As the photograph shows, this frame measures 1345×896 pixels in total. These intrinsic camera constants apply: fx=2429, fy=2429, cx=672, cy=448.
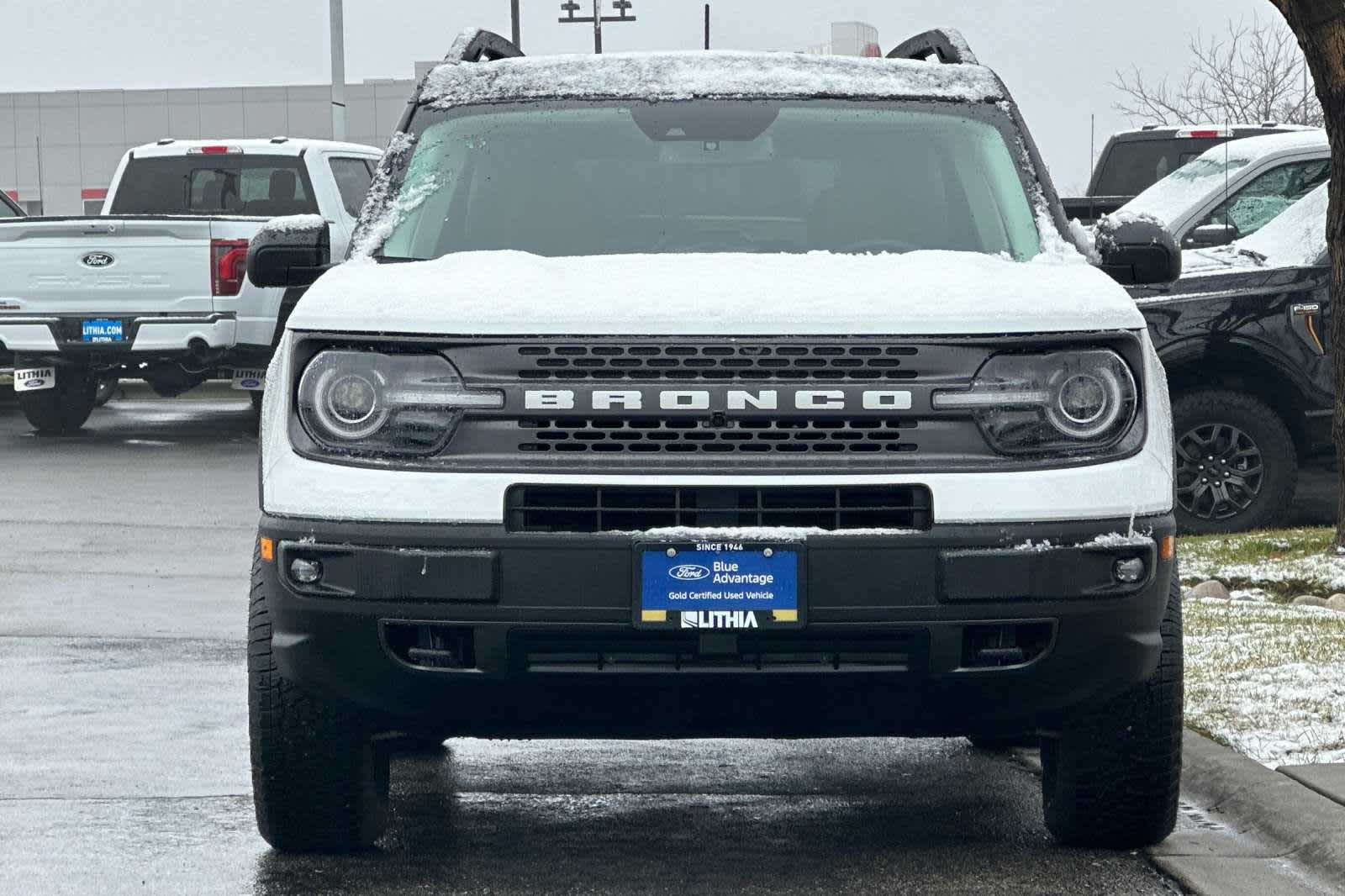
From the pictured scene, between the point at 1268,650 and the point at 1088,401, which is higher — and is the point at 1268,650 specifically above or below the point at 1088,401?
below

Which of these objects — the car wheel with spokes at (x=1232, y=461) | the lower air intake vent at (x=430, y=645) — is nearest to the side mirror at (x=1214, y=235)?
the car wheel with spokes at (x=1232, y=461)

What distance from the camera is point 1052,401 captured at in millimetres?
4938

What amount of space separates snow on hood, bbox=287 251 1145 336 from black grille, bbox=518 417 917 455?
7.0 inches

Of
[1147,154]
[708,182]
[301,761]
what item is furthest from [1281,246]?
[301,761]

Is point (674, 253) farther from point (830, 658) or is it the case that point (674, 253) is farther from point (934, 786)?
point (934, 786)

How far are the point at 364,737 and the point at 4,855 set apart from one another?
3.02 ft

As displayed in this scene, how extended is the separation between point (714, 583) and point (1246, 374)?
7.57m

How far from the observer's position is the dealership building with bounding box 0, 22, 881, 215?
62.3 metres

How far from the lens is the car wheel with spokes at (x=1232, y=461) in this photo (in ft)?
38.3

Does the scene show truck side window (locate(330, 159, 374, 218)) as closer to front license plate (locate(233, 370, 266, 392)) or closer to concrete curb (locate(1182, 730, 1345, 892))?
front license plate (locate(233, 370, 266, 392))

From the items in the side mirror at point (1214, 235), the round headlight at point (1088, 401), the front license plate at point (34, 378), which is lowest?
the front license plate at point (34, 378)

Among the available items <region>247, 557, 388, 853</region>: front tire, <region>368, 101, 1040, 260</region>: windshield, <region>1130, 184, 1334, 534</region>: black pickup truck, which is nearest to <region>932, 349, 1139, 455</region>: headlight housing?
<region>368, 101, 1040, 260</region>: windshield

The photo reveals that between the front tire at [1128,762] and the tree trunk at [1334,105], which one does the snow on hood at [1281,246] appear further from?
the front tire at [1128,762]

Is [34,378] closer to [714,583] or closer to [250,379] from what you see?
[250,379]
